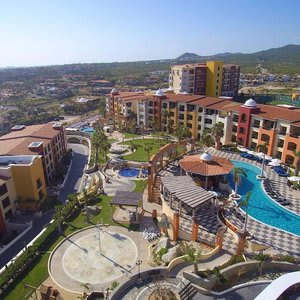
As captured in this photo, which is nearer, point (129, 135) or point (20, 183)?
point (20, 183)

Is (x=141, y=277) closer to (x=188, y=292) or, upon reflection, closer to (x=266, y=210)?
(x=188, y=292)

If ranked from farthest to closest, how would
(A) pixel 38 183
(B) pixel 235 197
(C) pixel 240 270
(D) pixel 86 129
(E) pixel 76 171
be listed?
(D) pixel 86 129 → (E) pixel 76 171 → (A) pixel 38 183 → (B) pixel 235 197 → (C) pixel 240 270

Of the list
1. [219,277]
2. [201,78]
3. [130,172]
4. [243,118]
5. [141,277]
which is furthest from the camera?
[201,78]

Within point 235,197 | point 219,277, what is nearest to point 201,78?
point 235,197

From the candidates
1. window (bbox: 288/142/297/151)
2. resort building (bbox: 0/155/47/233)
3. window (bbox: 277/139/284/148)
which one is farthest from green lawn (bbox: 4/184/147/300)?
window (bbox: 277/139/284/148)

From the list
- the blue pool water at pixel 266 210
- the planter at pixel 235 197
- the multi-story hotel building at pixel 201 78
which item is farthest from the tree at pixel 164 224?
the multi-story hotel building at pixel 201 78

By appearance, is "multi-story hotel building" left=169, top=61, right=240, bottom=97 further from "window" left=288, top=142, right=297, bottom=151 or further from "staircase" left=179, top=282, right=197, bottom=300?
"staircase" left=179, top=282, right=197, bottom=300
